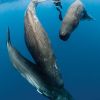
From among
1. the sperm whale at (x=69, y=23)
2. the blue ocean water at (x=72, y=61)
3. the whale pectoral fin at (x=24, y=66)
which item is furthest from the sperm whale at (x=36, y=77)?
the blue ocean water at (x=72, y=61)

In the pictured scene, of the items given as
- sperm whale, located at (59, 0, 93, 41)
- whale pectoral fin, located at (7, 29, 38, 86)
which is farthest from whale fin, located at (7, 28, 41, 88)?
sperm whale, located at (59, 0, 93, 41)

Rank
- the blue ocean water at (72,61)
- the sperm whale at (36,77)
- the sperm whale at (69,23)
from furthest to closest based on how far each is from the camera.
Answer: the blue ocean water at (72,61) → the sperm whale at (69,23) → the sperm whale at (36,77)

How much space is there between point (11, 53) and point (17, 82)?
8.91 metres

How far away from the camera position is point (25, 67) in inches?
68.1

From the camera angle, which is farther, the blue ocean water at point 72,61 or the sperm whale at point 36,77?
the blue ocean water at point 72,61

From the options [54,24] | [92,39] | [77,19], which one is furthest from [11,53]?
[92,39]

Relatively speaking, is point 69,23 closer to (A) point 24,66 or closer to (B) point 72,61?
(A) point 24,66

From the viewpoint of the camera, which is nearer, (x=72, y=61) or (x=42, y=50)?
(x=42, y=50)

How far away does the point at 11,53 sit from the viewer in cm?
179

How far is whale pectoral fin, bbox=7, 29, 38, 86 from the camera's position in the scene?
169 centimetres

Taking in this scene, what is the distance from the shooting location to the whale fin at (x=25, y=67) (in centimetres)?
168

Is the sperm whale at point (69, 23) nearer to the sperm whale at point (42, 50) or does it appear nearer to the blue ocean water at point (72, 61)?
the sperm whale at point (42, 50)

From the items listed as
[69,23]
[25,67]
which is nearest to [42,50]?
[25,67]

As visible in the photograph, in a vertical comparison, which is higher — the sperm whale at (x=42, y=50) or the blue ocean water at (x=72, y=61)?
the sperm whale at (x=42, y=50)
